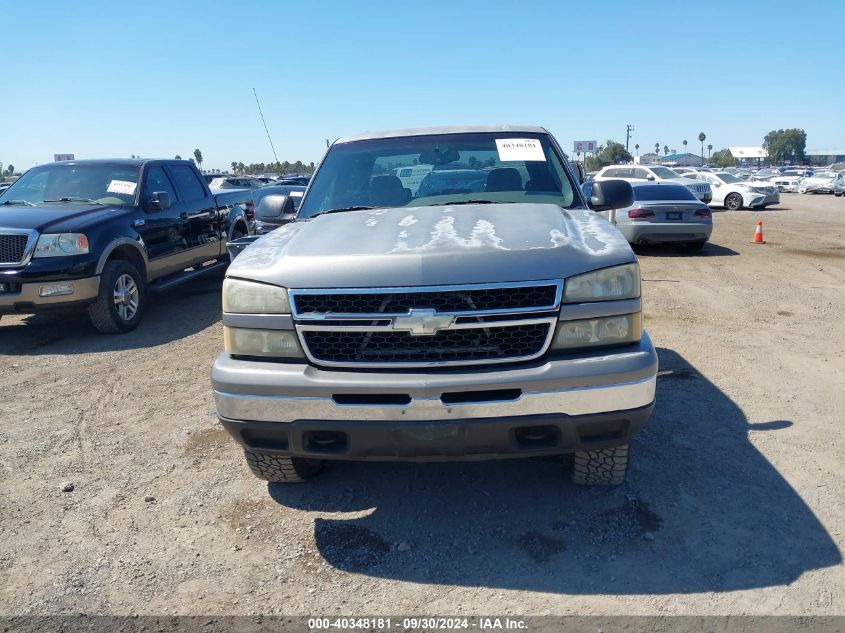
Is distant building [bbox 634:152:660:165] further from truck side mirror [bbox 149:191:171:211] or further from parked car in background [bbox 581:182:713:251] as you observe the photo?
truck side mirror [bbox 149:191:171:211]

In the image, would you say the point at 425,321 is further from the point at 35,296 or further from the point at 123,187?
the point at 123,187

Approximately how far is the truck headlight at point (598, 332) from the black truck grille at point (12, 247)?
605cm

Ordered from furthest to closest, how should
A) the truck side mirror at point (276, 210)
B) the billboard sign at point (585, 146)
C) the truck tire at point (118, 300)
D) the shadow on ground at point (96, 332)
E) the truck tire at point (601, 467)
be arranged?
the billboard sign at point (585, 146) < the truck tire at point (118, 300) < the shadow on ground at point (96, 332) < the truck side mirror at point (276, 210) < the truck tire at point (601, 467)

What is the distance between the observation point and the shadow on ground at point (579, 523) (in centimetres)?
288

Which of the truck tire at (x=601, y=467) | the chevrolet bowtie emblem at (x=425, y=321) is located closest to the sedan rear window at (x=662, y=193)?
the truck tire at (x=601, y=467)

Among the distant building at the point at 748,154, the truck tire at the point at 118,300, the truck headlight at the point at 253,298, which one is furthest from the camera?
the distant building at the point at 748,154

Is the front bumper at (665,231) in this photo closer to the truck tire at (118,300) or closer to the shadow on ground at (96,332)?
the shadow on ground at (96,332)

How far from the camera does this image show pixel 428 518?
3.38 m

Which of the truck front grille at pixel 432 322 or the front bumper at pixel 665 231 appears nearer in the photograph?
the truck front grille at pixel 432 322

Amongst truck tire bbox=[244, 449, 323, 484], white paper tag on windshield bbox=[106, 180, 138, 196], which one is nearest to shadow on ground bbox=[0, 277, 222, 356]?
white paper tag on windshield bbox=[106, 180, 138, 196]

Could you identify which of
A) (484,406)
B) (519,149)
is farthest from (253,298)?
(519,149)

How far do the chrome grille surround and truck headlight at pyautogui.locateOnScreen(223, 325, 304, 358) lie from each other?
4.80 meters

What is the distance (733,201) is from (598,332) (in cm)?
2559

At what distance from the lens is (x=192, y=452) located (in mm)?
4238
